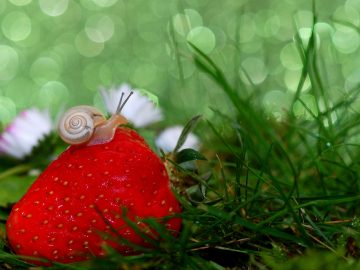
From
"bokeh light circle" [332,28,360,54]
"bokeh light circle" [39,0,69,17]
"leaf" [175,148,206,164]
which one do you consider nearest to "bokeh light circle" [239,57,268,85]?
"bokeh light circle" [332,28,360,54]

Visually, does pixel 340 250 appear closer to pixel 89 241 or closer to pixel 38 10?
pixel 89 241

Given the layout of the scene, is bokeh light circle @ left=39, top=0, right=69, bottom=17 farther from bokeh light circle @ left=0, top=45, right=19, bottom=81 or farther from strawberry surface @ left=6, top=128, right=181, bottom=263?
strawberry surface @ left=6, top=128, right=181, bottom=263

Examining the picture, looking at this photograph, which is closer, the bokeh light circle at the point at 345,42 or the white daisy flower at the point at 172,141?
the white daisy flower at the point at 172,141

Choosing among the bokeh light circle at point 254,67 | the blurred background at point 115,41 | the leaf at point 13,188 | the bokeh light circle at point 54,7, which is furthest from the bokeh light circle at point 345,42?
the leaf at point 13,188

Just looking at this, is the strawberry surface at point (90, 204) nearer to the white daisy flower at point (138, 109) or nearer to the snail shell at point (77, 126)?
the snail shell at point (77, 126)

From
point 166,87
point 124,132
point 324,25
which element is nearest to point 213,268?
point 124,132
